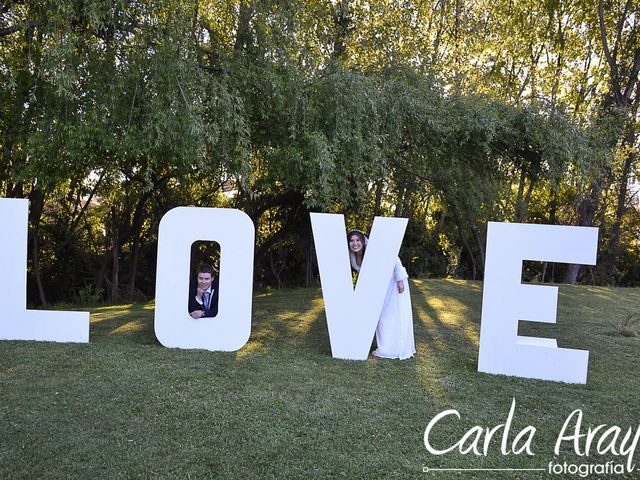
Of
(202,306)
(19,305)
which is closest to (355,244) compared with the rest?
(202,306)

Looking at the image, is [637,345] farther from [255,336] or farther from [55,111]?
[55,111]

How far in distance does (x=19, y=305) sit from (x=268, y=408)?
11.6 ft

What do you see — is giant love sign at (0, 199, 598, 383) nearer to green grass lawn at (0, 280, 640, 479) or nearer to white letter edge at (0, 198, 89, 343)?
white letter edge at (0, 198, 89, 343)

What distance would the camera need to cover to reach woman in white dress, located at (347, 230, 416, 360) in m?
5.83

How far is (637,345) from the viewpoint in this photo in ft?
22.3

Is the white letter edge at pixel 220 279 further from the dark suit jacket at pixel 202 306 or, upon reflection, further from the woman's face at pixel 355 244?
the woman's face at pixel 355 244

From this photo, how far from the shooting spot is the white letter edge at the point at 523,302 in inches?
198

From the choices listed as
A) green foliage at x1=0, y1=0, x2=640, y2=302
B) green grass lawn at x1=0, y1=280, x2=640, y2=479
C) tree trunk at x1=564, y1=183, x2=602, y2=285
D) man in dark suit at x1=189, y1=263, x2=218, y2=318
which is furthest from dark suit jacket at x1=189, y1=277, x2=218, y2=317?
tree trunk at x1=564, y1=183, x2=602, y2=285

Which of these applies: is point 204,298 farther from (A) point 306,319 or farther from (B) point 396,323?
(A) point 306,319

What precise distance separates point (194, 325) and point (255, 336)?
1.11m

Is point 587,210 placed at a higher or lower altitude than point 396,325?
higher

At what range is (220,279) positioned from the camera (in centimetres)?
571

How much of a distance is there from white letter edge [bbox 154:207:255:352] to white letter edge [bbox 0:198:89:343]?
1042mm

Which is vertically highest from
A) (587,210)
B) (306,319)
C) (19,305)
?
(587,210)
